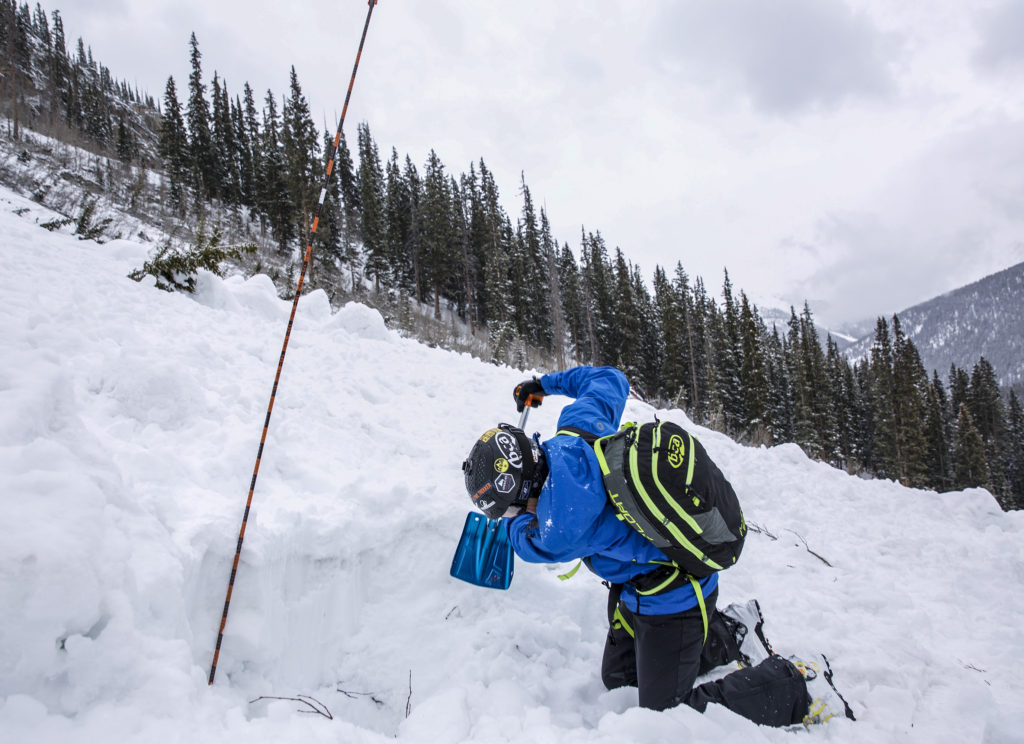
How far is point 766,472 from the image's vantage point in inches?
259

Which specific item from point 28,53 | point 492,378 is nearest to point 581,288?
point 492,378

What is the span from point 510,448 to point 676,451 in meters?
0.84

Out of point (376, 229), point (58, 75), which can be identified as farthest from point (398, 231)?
point (58, 75)

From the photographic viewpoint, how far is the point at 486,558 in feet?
10.9

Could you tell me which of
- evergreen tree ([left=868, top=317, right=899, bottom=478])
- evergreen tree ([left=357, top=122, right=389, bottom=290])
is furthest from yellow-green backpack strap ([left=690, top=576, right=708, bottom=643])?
evergreen tree ([left=868, top=317, right=899, bottom=478])

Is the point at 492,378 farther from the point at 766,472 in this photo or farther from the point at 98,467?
the point at 98,467

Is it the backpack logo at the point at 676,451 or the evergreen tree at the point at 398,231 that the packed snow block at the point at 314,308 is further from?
the evergreen tree at the point at 398,231

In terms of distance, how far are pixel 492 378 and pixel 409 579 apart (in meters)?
4.57

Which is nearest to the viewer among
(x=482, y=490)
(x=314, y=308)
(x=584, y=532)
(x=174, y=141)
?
(x=584, y=532)

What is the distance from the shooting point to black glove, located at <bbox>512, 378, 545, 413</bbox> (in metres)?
3.97

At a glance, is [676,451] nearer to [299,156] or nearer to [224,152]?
[299,156]

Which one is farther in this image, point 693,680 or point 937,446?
point 937,446

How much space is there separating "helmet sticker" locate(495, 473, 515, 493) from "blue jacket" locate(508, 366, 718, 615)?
0.57 ft

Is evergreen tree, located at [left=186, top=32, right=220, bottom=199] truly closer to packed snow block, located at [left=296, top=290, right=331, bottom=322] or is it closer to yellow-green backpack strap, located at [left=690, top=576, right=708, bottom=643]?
packed snow block, located at [left=296, top=290, right=331, bottom=322]
